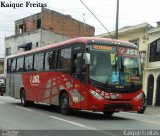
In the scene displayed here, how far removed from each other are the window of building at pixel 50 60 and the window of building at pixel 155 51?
1584 cm

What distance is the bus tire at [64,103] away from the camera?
57.8 ft

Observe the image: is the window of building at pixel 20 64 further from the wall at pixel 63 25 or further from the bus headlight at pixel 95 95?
the wall at pixel 63 25

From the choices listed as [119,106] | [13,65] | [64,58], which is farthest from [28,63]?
[119,106]

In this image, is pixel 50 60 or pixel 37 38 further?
pixel 37 38

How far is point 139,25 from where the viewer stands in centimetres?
3644

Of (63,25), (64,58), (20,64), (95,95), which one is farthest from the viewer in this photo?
(63,25)

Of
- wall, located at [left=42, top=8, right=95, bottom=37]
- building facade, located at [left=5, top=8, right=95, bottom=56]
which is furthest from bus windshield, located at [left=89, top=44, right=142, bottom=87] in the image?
wall, located at [left=42, top=8, right=95, bottom=37]

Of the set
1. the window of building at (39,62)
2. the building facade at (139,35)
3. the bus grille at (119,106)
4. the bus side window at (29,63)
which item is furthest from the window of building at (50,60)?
the building facade at (139,35)

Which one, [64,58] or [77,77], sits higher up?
[64,58]

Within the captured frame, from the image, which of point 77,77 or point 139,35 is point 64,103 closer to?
point 77,77

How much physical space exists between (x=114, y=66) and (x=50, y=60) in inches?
181

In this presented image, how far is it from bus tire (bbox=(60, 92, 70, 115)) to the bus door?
0.82 meters

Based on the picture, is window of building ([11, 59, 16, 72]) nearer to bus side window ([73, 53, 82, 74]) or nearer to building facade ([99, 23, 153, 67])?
bus side window ([73, 53, 82, 74])

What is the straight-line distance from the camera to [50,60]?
19828 millimetres
